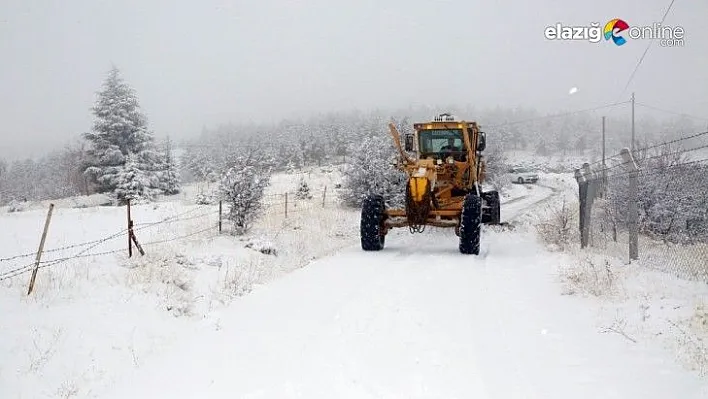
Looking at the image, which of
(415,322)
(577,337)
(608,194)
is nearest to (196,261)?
(415,322)

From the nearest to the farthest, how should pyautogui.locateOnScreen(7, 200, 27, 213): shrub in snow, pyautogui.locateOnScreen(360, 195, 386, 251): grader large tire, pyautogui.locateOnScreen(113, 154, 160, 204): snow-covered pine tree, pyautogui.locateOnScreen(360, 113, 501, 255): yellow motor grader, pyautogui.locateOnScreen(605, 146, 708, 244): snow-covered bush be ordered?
1. pyautogui.locateOnScreen(360, 113, 501, 255): yellow motor grader
2. pyautogui.locateOnScreen(605, 146, 708, 244): snow-covered bush
3. pyautogui.locateOnScreen(360, 195, 386, 251): grader large tire
4. pyautogui.locateOnScreen(7, 200, 27, 213): shrub in snow
5. pyautogui.locateOnScreen(113, 154, 160, 204): snow-covered pine tree

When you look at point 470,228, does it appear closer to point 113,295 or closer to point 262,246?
point 262,246

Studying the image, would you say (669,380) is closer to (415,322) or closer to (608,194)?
(415,322)

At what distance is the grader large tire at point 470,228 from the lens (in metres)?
11.2

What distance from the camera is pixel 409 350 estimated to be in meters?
5.28

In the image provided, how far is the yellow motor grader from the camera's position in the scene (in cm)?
1150

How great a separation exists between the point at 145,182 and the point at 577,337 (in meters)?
29.6

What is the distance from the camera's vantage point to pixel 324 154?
94.6 meters

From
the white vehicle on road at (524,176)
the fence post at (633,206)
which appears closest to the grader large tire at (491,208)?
the fence post at (633,206)

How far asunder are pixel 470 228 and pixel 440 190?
223 centimetres

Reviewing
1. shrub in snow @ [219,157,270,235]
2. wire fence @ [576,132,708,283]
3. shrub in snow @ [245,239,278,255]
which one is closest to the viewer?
wire fence @ [576,132,708,283]

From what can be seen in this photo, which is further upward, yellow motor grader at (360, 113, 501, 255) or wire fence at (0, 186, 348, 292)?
yellow motor grader at (360, 113, 501, 255)

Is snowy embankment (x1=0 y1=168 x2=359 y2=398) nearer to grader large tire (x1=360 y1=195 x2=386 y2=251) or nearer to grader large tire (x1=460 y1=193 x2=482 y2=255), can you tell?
grader large tire (x1=360 y1=195 x2=386 y2=251)

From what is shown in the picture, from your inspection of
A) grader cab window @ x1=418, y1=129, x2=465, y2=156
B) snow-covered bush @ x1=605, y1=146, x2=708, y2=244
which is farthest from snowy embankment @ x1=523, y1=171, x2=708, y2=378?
grader cab window @ x1=418, y1=129, x2=465, y2=156
